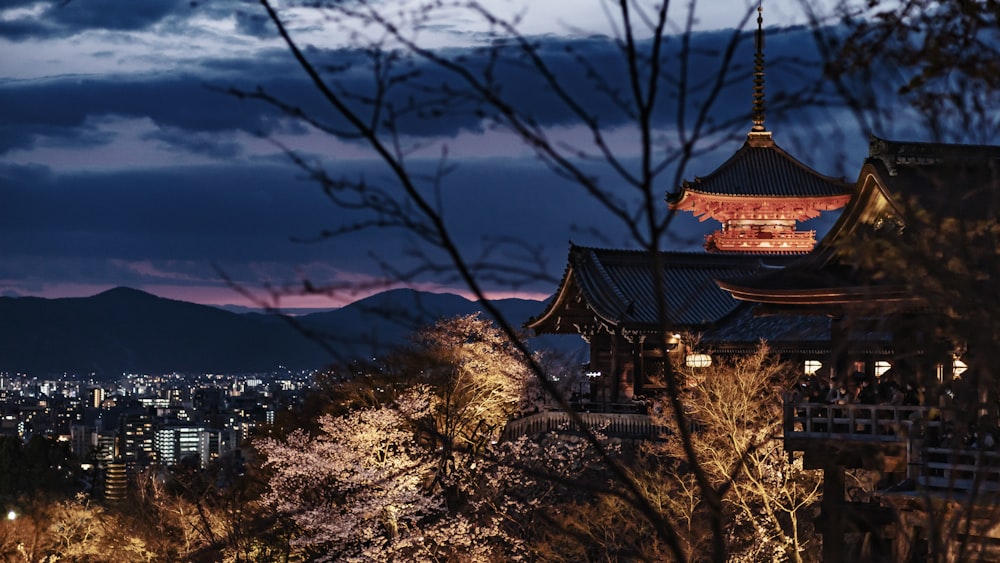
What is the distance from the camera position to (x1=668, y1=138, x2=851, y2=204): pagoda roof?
144 feet

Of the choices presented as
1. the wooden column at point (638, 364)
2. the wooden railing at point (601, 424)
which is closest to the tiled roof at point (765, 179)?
the wooden column at point (638, 364)

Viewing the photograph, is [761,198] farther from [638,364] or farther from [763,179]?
[638,364]

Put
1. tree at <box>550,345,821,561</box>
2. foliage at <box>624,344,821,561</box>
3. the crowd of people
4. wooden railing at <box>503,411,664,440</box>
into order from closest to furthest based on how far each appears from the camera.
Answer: the crowd of people < foliage at <box>624,344,821,561</box> < tree at <box>550,345,821,561</box> < wooden railing at <box>503,411,664,440</box>

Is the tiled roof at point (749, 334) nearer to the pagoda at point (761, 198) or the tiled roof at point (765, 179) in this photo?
the pagoda at point (761, 198)

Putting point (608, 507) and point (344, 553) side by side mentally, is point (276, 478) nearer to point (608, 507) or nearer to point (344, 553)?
point (344, 553)

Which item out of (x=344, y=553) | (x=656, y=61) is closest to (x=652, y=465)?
(x=344, y=553)

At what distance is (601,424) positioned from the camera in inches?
1230

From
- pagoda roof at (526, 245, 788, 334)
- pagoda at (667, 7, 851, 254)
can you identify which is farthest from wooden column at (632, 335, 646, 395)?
pagoda at (667, 7, 851, 254)

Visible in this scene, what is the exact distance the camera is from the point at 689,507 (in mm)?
23969

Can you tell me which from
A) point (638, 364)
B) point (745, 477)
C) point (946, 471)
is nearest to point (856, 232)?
point (946, 471)

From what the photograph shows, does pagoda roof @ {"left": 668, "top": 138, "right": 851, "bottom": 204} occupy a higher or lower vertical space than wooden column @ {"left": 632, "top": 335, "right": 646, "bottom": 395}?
higher

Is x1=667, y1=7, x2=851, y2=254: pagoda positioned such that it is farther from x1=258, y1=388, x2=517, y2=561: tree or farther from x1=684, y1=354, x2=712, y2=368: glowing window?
x1=258, y1=388, x2=517, y2=561: tree

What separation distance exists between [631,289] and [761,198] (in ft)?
Answer: 30.4

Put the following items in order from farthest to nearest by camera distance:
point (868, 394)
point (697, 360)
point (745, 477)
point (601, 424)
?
point (601, 424)
point (697, 360)
point (745, 477)
point (868, 394)
